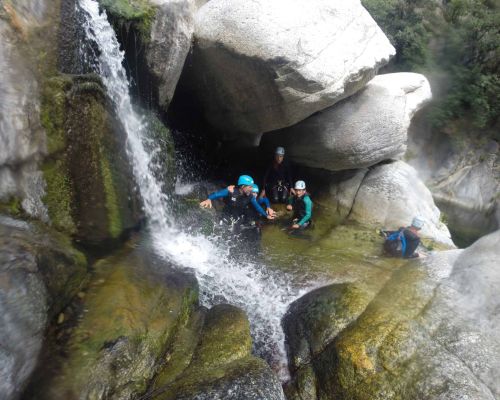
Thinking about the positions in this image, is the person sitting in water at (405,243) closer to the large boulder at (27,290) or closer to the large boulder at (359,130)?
the large boulder at (359,130)

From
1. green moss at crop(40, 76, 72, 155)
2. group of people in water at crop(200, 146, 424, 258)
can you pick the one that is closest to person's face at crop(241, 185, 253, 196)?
group of people in water at crop(200, 146, 424, 258)

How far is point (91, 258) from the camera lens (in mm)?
4539

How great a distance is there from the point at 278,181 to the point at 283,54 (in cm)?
338

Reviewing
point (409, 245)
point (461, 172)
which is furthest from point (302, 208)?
point (461, 172)

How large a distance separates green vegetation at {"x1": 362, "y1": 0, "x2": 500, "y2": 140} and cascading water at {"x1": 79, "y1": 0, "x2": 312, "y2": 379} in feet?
33.9

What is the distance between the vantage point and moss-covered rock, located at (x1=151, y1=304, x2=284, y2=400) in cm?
347

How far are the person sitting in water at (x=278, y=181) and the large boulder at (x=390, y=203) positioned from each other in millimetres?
1739

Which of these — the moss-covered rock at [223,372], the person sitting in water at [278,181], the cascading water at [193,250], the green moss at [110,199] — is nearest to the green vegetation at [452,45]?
the person sitting in water at [278,181]

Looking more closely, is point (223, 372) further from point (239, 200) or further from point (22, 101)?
point (239, 200)

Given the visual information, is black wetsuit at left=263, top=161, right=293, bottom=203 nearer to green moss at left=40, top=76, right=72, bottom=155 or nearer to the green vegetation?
green moss at left=40, top=76, right=72, bottom=155

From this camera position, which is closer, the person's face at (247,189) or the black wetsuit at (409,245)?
the black wetsuit at (409,245)

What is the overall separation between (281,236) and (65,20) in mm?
5304

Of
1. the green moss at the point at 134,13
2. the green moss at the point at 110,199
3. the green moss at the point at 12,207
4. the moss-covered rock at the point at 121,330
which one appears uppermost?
the green moss at the point at 134,13

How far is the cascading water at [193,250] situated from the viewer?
16.7 ft
